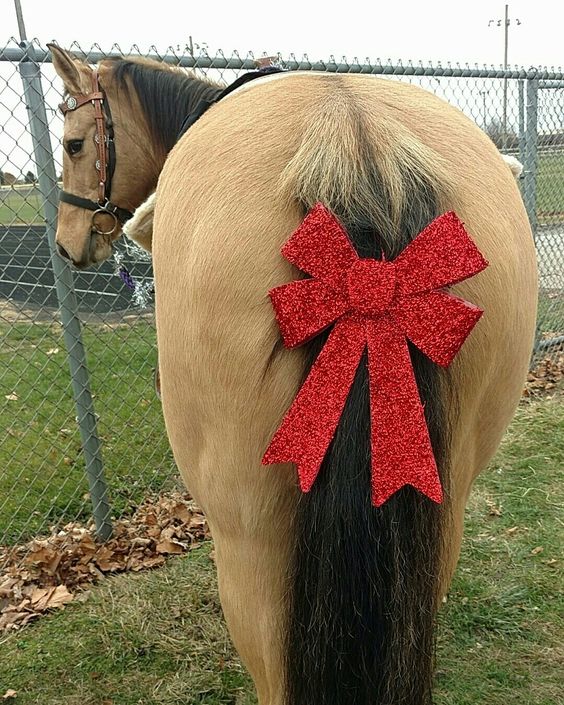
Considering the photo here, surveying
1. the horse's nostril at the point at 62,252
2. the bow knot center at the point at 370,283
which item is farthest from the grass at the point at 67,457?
the bow knot center at the point at 370,283

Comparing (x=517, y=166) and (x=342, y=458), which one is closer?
(x=342, y=458)

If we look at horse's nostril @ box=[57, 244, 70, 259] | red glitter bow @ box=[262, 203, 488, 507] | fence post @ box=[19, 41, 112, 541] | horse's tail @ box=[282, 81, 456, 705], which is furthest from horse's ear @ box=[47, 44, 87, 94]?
red glitter bow @ box=[262, 203, 488, 507]

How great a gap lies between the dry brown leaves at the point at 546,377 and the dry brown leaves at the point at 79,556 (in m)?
3.22

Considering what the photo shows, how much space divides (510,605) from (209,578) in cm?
146

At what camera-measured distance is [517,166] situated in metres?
1.81

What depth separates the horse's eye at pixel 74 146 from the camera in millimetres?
2611

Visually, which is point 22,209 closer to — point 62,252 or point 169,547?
point 62,252

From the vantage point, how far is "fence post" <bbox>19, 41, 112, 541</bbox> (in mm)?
2803

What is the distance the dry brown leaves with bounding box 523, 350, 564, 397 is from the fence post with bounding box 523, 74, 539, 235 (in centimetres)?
141

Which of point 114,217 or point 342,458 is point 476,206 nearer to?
point 342,458

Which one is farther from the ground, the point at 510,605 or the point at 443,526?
the point at 443,526

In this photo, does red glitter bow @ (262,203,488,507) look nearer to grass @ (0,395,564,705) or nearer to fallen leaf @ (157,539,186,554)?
grass @ (0,395,564,705)

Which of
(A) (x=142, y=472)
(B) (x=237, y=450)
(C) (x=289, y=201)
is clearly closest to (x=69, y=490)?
(A) (x=142, y=472)

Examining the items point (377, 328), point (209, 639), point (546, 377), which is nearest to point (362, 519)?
point (377, 328)
